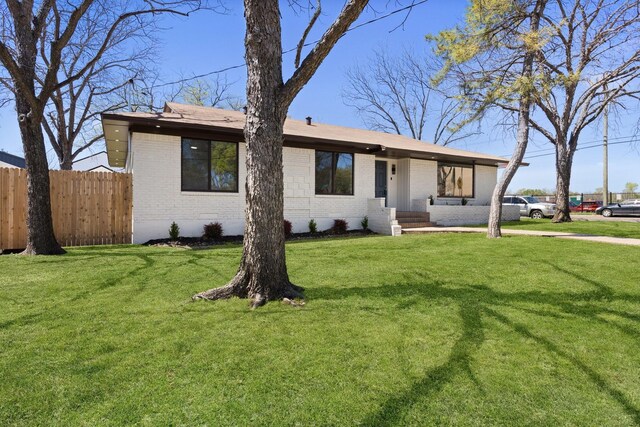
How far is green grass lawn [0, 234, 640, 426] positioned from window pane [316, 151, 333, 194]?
727 cm

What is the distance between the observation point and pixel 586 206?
99.3 feet

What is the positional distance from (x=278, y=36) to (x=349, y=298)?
126 inches

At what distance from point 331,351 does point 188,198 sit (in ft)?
28.0

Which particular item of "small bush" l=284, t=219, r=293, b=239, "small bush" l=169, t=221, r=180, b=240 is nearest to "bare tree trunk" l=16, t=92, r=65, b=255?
"small bush" l=169, t=221, r=180, b=240

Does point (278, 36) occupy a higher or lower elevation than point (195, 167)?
higher

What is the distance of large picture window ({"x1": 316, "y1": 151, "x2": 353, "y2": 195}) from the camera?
1264 centimetres

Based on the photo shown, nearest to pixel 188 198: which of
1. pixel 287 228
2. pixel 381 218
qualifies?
pixel 287 228

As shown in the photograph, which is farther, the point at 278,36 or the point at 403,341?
the point at 278,36

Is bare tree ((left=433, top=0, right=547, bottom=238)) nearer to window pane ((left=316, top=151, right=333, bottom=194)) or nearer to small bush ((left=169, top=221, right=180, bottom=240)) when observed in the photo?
window pane ((left=316, top=151, right=333, bottom=194))

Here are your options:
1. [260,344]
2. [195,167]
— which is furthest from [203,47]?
[260,344]

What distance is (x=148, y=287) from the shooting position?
193 inches

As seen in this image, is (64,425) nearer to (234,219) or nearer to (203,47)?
(234,219)

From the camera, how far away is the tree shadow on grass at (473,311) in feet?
7.47

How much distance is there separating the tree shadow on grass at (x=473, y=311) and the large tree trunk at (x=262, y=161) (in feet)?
2.53
